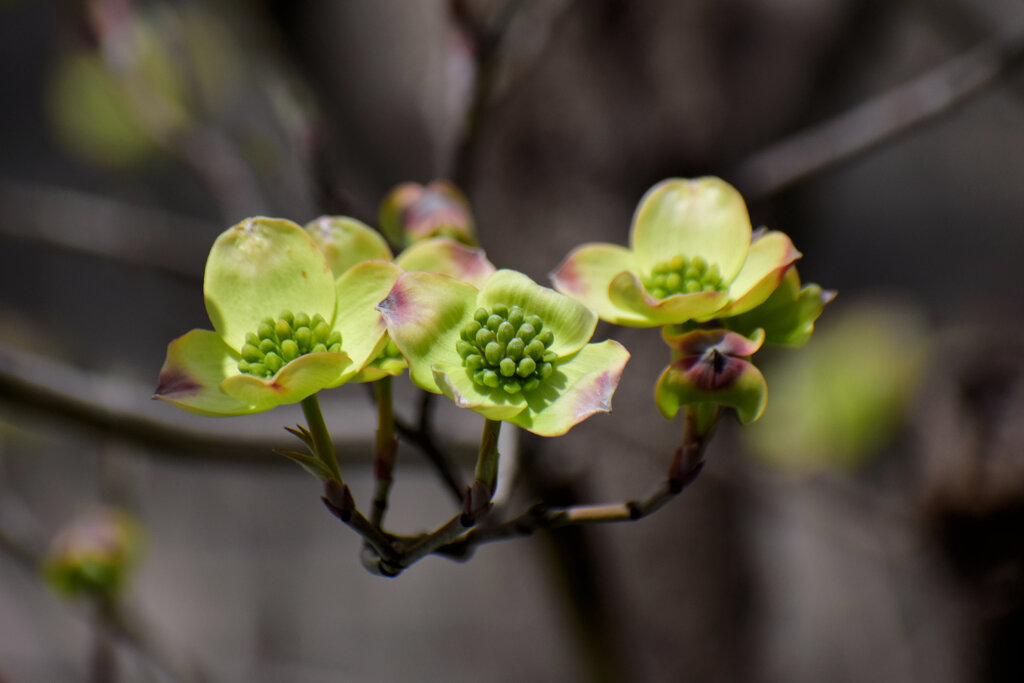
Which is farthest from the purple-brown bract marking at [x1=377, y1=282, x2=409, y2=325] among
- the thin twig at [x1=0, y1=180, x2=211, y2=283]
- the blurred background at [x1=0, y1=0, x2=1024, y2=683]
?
the thin twig at [x1=0, y1=180, x2=211, y2=283]

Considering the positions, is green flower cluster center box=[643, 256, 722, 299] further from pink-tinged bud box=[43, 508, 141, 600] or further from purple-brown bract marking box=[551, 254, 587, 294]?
pink-tinged bud box=[43, 508, 141, 600]

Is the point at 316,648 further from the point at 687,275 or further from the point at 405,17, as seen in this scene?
the point at 687,275

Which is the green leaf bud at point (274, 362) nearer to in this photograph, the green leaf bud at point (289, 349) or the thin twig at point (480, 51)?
the green leaf bud at point (289, 349)

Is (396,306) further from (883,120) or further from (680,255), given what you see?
(883,120)

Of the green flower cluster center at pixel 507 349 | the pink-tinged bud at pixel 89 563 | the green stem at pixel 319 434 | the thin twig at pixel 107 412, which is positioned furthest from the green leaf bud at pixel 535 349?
the pink-tinged bud at pixel 89 563

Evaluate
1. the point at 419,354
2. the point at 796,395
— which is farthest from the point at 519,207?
the point at 419,354

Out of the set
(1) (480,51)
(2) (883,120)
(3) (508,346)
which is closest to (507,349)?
(3) (508,346)

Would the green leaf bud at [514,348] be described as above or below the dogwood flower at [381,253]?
below
